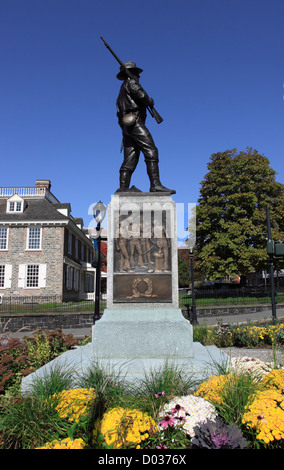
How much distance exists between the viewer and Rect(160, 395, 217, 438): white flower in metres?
2.90

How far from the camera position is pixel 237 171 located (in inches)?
1305

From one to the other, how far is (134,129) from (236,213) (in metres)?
25.9

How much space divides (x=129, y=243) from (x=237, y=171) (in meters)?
29.7

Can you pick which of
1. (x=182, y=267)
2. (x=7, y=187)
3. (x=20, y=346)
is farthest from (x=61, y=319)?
(x=182, y=267)

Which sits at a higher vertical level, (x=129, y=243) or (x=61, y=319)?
(x=129, y=243)

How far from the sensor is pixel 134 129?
673 centimetres

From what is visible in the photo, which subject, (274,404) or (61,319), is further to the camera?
(61,319)

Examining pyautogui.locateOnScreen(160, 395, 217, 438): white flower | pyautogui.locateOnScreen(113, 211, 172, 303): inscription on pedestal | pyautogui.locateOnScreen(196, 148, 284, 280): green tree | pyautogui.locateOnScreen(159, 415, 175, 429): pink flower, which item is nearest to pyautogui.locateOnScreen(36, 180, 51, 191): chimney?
pyautogui.locateOnScreen(196, 148, 284, 280): green tree

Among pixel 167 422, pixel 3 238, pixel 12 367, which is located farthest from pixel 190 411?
pixel 3 238

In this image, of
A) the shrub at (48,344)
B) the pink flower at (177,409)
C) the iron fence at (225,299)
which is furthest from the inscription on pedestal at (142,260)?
the iron fence at (225,299)

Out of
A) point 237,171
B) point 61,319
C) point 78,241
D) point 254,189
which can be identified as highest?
point 237,171
